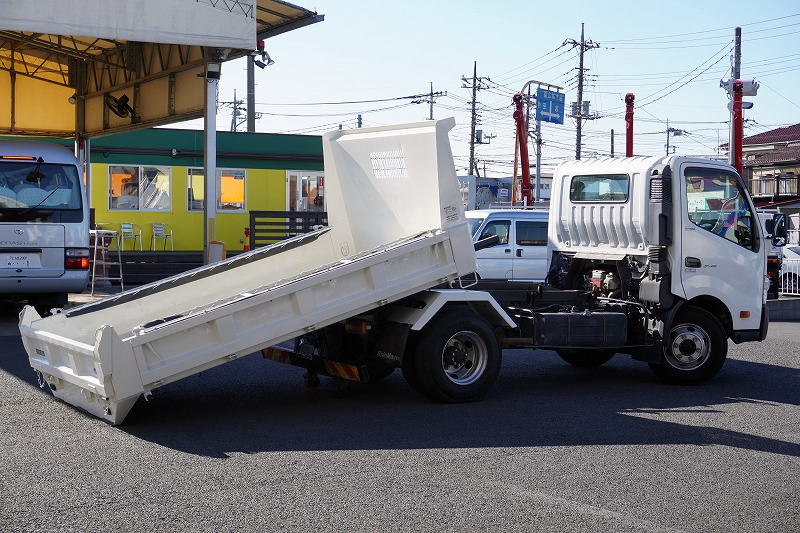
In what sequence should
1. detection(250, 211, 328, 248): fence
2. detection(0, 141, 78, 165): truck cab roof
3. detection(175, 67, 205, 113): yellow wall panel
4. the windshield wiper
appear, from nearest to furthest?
the windshield wiper, detection(0, 141, 78, 165): truck cab roof, detection(175, 67, 205, 113): yellow wall panel, detection(250, 211, 328, 248): fence

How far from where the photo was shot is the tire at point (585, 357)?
39.8 ft

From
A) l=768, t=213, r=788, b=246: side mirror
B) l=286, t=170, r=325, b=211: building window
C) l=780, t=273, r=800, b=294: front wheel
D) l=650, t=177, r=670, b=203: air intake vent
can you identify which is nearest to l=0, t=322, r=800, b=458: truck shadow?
l=768, t=213, r=788, b=246: side mirror

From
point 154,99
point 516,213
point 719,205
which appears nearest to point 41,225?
point 154,99

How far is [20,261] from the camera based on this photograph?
15.2m

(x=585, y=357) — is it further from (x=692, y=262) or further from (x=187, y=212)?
(x=187, y=212)

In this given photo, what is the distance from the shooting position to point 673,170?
1068 centimetres

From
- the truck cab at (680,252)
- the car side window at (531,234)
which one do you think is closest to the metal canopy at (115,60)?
the car side window at (531,234)

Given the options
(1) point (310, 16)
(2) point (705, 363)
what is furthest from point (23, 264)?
(2) point (705, 363)

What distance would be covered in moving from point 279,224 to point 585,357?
49.7 ft

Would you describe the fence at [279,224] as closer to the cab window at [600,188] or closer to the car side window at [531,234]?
the car side window at [531,234]

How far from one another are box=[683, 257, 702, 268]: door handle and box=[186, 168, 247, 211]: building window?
20.5 meters

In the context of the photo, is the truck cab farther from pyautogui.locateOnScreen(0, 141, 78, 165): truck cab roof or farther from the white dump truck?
pyautogui.locateOnScreen(0, 141, 78, 165): truck cab roof

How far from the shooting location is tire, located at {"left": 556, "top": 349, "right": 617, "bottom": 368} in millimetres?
12125

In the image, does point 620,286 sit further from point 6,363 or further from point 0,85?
point 0,85
